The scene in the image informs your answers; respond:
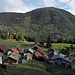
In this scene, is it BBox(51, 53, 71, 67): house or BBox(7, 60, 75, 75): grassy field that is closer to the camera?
BBox(7, 60, 75, 75): grassy field

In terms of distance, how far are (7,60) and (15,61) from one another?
11.2 ft

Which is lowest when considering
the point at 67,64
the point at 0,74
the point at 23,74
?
the point at 67,64

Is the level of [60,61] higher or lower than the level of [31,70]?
lower

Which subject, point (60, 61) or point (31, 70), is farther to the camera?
point (60, 61)

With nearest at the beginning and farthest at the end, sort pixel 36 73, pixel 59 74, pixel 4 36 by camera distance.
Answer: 1. pixel 36 73
2. pixel 59 74
3. pixel 4 36

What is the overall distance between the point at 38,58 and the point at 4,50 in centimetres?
2484

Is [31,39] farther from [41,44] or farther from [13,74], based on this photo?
[13,74]

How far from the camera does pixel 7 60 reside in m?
39.5

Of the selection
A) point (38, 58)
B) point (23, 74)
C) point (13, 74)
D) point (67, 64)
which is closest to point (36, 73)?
point (23, 74)

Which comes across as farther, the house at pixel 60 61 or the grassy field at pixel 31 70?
the house at pixel 60 61

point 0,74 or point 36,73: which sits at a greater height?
point 0,74

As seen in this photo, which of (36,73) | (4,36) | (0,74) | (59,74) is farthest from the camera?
(4,36)

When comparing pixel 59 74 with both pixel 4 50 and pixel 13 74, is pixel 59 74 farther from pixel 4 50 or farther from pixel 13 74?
pixel 4 50

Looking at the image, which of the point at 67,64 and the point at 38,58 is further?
the point at 38,58
